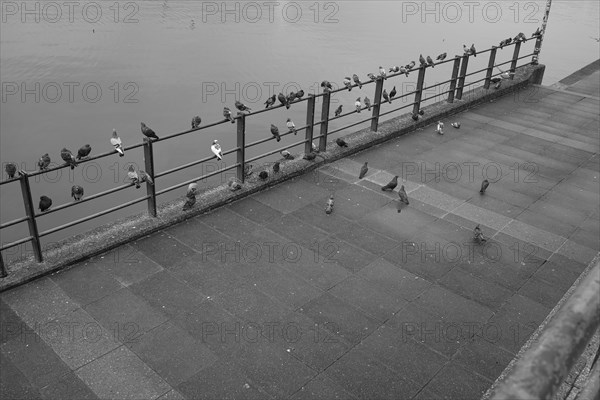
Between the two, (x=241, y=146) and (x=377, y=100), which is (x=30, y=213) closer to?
(x=241, y=146)

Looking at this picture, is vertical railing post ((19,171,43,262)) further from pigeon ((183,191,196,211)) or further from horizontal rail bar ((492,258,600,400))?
horizontal rail bar ((492,258,600,400))

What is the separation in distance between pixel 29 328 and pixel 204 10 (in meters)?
26.2

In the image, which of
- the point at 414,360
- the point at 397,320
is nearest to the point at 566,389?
the point at 414,360

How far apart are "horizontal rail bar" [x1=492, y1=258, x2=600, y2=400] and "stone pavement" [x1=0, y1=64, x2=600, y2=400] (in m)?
3.74

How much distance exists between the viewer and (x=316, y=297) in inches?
242

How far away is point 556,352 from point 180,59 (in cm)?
2138

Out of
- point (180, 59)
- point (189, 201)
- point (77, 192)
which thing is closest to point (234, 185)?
point (189, 201)

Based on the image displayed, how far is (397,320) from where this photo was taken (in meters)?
5.87

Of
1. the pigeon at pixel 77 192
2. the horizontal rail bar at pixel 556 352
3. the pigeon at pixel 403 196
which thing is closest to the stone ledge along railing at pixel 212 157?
the pigeon at pixel 77 192

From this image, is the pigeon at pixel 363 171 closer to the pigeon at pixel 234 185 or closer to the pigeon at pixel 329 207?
the pigeon at pixel 329 207

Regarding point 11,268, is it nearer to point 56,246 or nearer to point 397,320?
point 56,246

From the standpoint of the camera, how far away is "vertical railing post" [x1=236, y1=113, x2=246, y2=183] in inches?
322

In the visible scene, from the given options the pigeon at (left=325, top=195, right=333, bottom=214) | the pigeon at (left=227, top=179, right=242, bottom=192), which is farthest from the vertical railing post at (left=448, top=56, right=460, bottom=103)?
the pigeon at (left=227, top=179, right=242, bottom=192)

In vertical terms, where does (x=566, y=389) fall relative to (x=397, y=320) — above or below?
above
